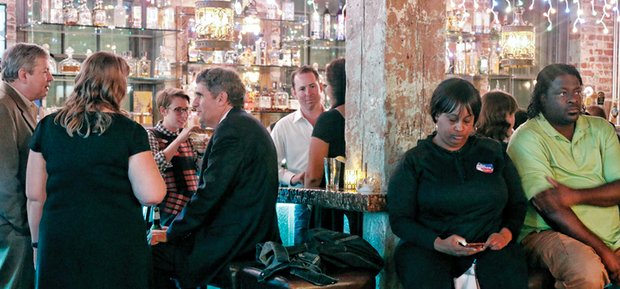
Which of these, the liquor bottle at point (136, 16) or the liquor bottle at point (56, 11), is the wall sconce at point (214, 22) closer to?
the liquor bottle at point (136, 16)

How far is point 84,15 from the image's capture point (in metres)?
8.02

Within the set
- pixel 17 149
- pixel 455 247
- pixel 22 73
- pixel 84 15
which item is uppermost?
pixel 84 15

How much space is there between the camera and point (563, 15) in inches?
421

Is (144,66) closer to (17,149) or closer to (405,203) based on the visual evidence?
(17,149)

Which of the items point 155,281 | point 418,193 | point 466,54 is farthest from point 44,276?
point 466,54

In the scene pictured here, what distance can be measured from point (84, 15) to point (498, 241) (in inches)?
189

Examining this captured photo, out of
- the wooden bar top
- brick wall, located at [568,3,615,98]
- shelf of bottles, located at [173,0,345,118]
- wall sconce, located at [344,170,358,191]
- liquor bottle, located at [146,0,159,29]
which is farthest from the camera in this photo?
brick wall, located at [568,3,615,98]

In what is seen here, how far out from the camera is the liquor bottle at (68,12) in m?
7.92

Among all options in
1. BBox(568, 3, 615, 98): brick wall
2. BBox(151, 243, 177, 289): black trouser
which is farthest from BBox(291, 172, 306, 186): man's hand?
BBox(568, 3, 615, 98): brick wall

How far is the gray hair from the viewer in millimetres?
4918

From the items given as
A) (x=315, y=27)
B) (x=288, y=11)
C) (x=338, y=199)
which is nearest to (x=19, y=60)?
(x=338, y=199)

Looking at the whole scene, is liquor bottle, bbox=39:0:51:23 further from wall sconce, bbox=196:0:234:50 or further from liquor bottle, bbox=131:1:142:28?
wall sconce, bbox=196:0:234:50

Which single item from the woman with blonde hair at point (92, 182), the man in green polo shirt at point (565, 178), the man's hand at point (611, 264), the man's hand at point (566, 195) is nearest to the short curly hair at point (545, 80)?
the man in green polo shirt at point (565, 178)

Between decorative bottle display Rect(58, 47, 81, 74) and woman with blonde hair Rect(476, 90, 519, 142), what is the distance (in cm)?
378
